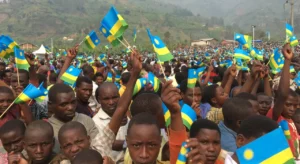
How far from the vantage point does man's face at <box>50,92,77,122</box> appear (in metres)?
3.69

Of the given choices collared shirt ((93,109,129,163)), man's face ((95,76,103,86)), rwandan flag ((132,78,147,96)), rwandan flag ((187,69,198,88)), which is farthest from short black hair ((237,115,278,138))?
man's face ((95,76,103,86))

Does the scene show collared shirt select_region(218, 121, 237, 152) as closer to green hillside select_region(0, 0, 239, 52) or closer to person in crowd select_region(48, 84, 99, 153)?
person in crowd select_region(48, 84, 99, 153)

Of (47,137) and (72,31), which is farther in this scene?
(72,31)

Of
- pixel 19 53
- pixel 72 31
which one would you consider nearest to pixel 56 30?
pixel 72 31

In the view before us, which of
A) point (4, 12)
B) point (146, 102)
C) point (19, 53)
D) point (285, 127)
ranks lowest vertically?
point (285, 127)

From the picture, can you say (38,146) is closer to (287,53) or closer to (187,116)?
(187,116)

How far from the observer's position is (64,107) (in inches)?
146

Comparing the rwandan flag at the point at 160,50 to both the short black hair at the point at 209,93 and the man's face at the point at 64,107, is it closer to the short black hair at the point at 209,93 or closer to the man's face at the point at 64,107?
the short black hair at the point at 209,93

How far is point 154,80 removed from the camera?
5312 mm

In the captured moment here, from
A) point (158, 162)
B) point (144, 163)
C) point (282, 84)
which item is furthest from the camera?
point (282, 84)

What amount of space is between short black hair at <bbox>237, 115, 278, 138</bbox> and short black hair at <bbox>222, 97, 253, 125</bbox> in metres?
0.76

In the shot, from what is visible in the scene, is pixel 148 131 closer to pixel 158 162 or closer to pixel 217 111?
pixel 158 162

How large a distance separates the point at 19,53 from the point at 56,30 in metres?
119

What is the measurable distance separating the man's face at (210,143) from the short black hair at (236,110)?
577 mm
